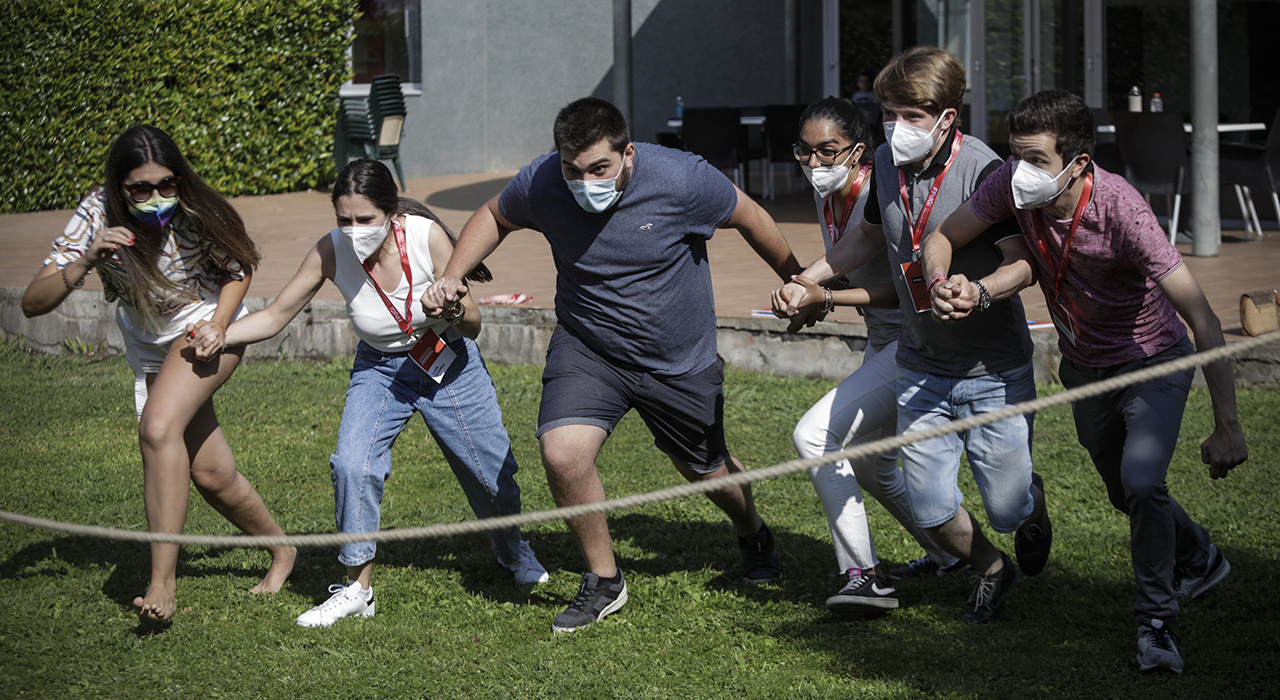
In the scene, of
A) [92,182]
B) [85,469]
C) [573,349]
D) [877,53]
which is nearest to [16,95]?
[92,182]

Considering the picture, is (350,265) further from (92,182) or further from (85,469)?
(92,182)

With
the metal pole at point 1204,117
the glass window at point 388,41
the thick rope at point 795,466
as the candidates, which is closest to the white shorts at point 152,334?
the thick rope at point 795,466

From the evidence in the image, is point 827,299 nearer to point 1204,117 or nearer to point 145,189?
point 145,189

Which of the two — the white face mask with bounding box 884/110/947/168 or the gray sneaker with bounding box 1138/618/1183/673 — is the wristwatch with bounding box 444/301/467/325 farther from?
the gray sneaker with bounding box 1138/618/1183/673

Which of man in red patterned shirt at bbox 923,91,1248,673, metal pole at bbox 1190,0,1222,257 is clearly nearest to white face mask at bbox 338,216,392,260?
man in red patterned shirt at bbox 923,91,1248,673

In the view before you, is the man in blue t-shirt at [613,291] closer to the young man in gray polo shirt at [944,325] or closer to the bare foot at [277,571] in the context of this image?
the young man in gray polo shirt at [944,325]

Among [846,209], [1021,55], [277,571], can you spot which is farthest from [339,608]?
[1021,55]

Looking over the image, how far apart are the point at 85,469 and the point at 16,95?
31.1 feet

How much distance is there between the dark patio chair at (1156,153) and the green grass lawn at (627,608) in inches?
155

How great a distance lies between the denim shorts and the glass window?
14051 millimetres

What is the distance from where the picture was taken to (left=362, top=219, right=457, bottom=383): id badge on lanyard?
13.6 ft

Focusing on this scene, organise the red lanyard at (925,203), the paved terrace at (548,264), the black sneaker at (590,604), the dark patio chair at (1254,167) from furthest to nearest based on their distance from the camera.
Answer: the dark patio chair at (1254,167) → the paved terrace at (548,264) → the black sneaker at (590,604) → the red lanyard at (925,203)

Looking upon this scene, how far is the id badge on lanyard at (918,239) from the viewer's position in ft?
11.9

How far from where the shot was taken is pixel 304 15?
52.0ft
